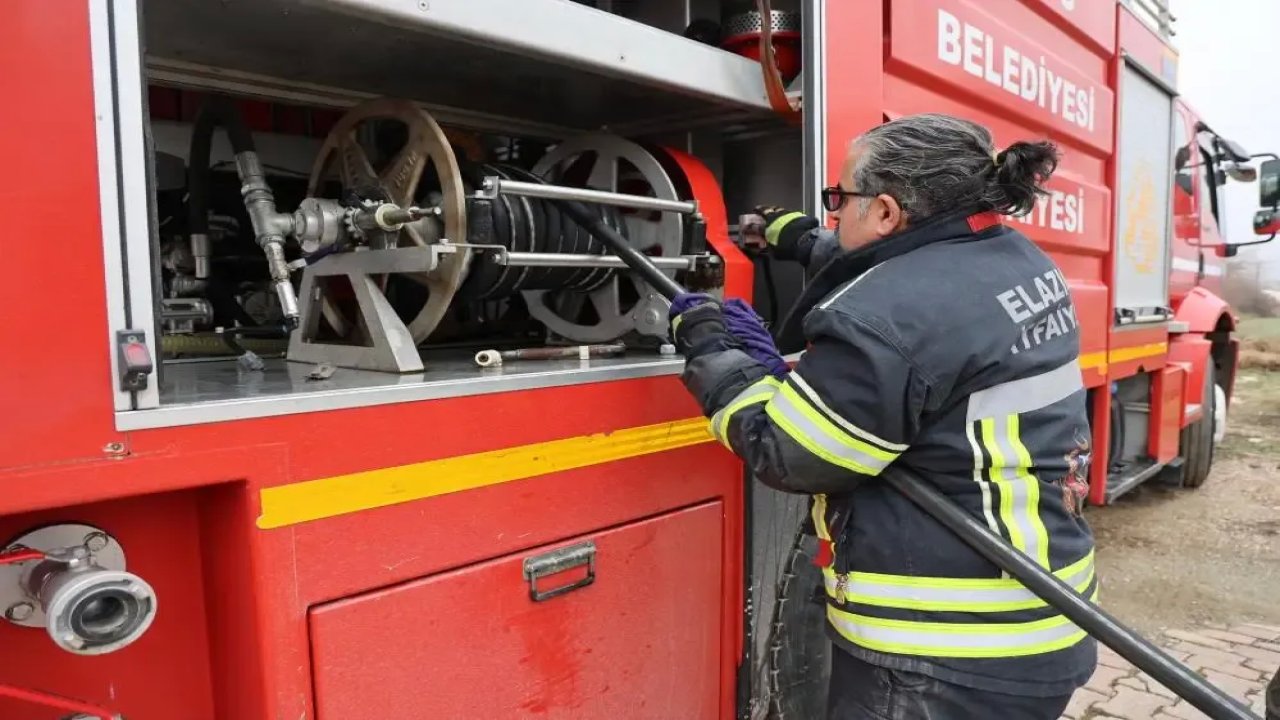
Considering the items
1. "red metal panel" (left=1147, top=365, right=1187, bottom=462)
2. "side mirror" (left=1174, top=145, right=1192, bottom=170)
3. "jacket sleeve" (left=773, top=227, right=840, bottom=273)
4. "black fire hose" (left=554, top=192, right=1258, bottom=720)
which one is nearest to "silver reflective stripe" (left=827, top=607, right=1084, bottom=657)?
"black fire hose" (left=554, top=192, right=1258, bottom=720)

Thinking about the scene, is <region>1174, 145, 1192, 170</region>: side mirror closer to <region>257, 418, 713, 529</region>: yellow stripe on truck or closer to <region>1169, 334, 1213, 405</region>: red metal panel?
<region>1169, 334, 1213, 405</region>: red metal panel

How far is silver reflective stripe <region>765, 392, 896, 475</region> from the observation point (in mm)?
1436

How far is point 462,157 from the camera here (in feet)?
7.47

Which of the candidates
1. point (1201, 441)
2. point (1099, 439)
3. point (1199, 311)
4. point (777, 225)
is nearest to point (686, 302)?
point (777, 225)

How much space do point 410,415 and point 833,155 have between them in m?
1.34

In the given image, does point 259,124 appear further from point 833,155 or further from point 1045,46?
point 1045,46

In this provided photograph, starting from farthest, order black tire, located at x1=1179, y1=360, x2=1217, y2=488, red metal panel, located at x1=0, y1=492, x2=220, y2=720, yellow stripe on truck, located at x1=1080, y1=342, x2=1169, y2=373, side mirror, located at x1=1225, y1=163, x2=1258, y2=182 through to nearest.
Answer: black tire, located at x1=1179, y1=360, x2=1217, y2=488
side mirror, located at x1=1225, y1=163, x2=1258, y2=182
yellow stripe on truck, located at x1=1080, y1=342, x2=1169, y2=373
red metal panel, located at x1=0, y1=492, x2=220, y2=720

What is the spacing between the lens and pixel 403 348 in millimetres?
1688

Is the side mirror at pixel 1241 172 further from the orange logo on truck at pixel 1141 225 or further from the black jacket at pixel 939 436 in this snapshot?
the black jacket at pixel 939 436

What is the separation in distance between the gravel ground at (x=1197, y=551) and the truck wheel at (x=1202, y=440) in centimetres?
14

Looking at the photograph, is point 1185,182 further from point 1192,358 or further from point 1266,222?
point 1192,358

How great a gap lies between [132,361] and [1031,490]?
4.60ft

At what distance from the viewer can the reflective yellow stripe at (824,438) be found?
143 cm

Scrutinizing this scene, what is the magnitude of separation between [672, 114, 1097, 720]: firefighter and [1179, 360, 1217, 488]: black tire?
5.06 meters
